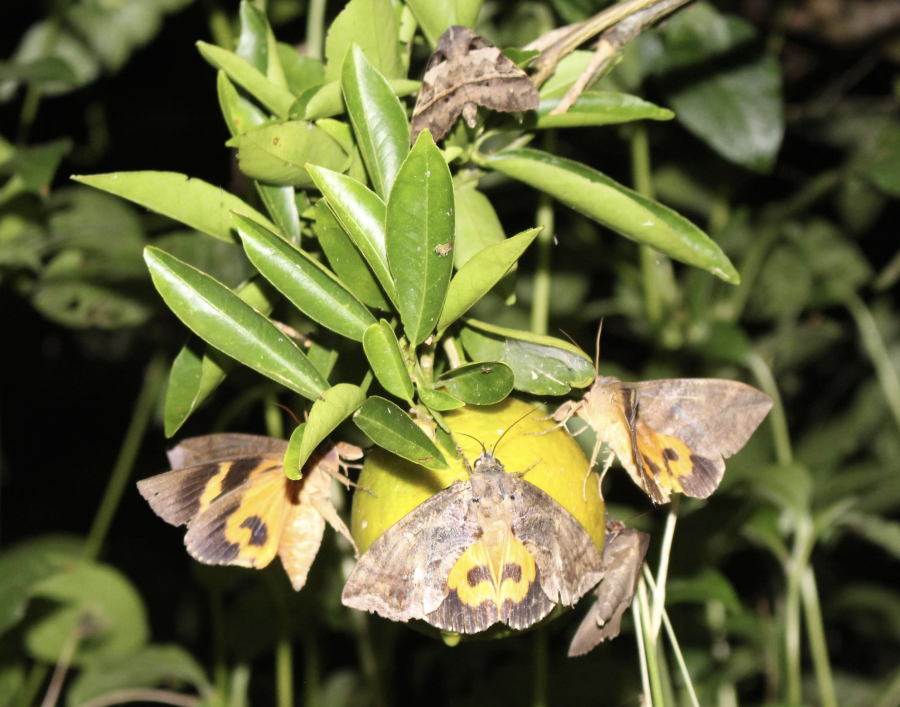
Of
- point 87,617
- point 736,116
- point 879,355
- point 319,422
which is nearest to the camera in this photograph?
point 319,422

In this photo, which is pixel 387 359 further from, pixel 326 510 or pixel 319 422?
pixel 326 510

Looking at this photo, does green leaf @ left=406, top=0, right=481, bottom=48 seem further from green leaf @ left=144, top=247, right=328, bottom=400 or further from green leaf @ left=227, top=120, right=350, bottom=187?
green leaf @ left=144, top=247, right=328, bottom=400

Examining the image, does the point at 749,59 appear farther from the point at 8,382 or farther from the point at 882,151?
the point at 8,382

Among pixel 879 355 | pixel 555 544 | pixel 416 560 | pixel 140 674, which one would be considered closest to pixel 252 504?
pixel 416 560

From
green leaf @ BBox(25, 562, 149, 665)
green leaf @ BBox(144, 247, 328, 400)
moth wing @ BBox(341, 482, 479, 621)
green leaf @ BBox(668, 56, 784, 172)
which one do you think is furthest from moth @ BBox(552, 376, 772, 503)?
green leaf @ BBox(25, 562, 149, 665)

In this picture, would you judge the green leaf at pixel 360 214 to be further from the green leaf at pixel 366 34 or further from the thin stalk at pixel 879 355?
the thin stalk at pixel 879 355

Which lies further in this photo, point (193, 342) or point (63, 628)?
point (63, 628)

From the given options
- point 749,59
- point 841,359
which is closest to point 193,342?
point 749,59
